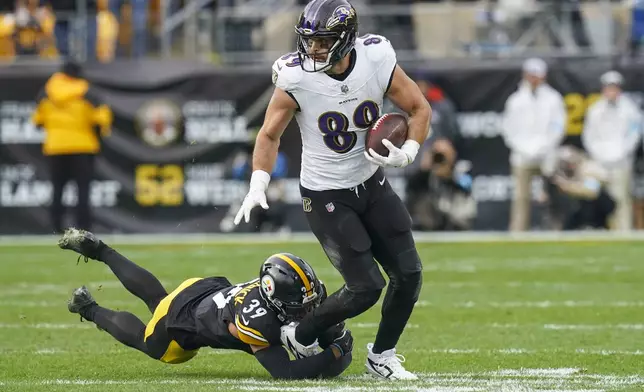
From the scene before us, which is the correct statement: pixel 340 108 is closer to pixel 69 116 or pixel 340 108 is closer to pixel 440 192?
Result: pixel 69 116

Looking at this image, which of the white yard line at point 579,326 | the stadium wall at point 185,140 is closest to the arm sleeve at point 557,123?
the stadium wall at point 185,140

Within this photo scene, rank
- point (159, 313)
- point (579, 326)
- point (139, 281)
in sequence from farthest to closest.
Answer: point (579, 326), point (139, 281), point (159, 313)

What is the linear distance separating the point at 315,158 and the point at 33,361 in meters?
1.66

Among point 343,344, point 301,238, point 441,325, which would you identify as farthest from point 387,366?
point 301,238

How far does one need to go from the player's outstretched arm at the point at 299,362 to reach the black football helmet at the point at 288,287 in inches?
6.2

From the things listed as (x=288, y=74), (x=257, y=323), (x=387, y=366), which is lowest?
(x=387, y=366)

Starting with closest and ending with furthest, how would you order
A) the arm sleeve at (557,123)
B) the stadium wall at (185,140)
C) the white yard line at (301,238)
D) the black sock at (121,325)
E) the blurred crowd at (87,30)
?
the black sock at (121,325) < the white yard line at (301,238) < the arm sleeve at (557,123) < the stadium wall at (185,140) < the blurred crowd at (87,30)

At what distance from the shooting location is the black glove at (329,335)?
5.58 meters

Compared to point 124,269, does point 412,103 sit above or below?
above

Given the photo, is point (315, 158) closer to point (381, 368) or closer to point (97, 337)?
point (381, 368)

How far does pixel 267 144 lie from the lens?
5.55m

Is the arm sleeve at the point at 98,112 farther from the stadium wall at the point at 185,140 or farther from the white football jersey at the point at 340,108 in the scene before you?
the white football jersey at the point at 340,108

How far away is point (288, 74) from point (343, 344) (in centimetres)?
115

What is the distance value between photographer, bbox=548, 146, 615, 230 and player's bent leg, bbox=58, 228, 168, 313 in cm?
833
